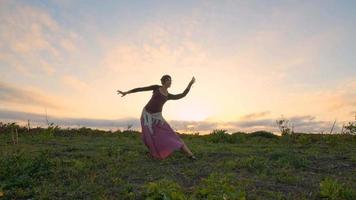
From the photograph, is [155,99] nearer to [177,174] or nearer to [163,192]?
[177,174]

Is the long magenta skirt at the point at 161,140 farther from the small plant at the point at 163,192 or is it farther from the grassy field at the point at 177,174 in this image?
the small plant at the point at 163,192

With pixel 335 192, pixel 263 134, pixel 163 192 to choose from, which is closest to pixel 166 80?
pixel 163 192

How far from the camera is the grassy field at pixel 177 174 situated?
31.0 feet

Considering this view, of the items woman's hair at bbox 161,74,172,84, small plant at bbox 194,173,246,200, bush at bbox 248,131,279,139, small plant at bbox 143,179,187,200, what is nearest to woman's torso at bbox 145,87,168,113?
woman's hair at bbox 161,74,172,84

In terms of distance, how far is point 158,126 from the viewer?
14211 mm

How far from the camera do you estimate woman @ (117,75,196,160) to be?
13867 mm

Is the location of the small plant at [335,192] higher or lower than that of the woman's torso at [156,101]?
lower

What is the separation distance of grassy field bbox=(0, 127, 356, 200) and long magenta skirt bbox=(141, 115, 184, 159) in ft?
1.02

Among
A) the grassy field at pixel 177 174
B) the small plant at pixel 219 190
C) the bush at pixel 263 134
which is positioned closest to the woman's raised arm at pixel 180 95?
the grassy field at pixel 177 174

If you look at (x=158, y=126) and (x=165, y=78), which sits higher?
(x=165, y=78)

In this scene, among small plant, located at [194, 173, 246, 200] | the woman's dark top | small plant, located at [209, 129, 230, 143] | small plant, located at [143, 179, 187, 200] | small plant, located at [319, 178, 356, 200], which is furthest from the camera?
small plant, located at [209, 129, 230, 143]

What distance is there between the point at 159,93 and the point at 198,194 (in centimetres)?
554

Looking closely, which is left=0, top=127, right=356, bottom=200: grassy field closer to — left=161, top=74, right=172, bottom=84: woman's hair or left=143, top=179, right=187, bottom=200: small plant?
left=143, top=179, right=187, bottom=200: small plant

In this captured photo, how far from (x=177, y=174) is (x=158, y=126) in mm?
3010
